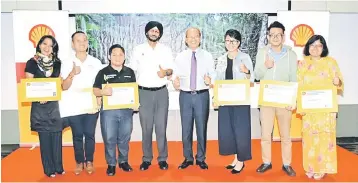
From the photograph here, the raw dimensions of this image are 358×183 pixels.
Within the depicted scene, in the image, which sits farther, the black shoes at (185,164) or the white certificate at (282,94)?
the black shoes at (185,164)

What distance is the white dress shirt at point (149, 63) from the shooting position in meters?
4.02

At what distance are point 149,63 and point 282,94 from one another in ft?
4.66

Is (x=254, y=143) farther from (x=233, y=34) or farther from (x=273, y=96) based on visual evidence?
(x=233, y=34)

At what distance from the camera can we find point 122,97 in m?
3.93

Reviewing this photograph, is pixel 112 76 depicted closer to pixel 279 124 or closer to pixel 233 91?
pixel 233 91

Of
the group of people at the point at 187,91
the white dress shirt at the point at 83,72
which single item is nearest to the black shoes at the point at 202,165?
the group of people at the point at 187,91

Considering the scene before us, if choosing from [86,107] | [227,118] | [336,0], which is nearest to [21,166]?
[86,107]

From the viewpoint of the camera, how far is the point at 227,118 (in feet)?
13.1

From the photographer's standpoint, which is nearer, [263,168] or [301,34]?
[263,168]

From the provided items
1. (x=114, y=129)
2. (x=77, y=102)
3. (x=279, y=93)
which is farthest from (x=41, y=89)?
(x=279, y=93)

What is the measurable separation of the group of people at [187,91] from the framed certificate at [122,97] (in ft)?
0.20

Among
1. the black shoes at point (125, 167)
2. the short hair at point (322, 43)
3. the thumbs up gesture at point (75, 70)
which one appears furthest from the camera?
the black shoes at point (125, 167)

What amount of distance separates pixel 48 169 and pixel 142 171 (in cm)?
101

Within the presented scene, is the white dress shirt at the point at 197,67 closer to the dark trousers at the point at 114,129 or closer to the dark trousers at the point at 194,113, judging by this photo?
the dark trousers at the point at 194,113
